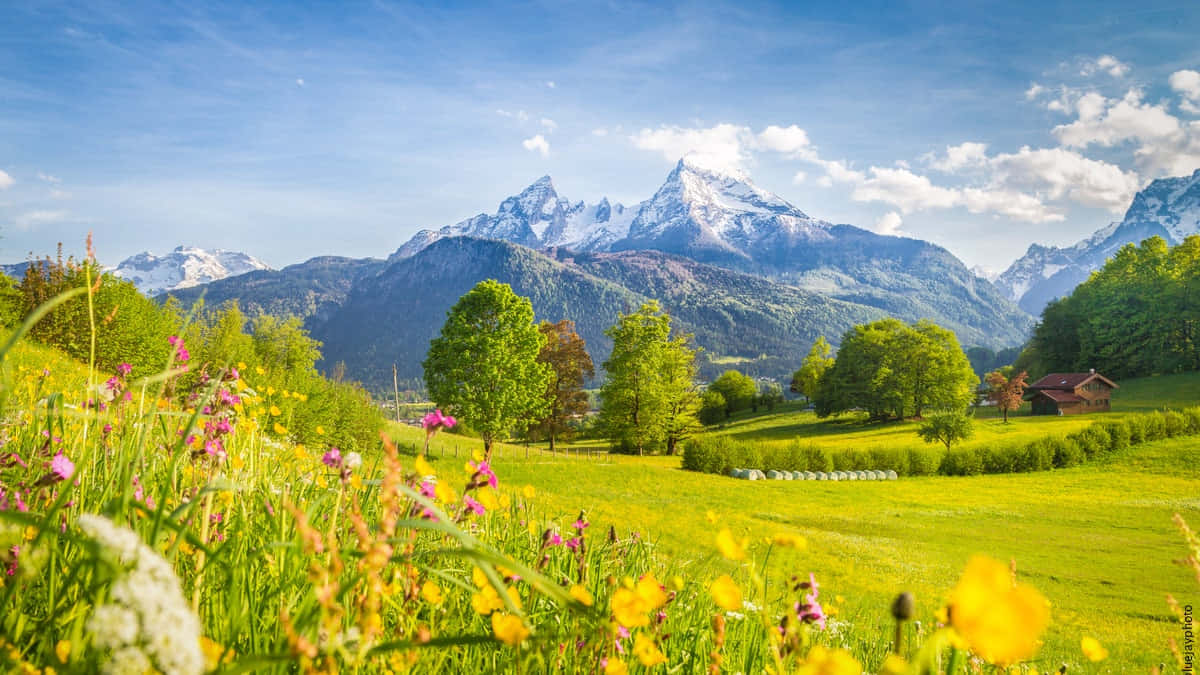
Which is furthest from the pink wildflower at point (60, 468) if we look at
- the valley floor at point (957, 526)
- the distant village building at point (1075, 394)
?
the distant village building at point (1075, 394)

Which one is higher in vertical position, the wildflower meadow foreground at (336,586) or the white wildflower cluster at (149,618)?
the white wildflower cluster at (149,618)

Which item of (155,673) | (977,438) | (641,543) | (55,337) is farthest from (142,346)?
(977,438)

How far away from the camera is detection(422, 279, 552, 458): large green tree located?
31.9 metres

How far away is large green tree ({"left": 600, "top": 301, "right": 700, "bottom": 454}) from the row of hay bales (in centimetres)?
1301

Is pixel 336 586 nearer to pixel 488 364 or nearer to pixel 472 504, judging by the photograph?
pixel 472 504

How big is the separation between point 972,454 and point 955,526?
59.9ft

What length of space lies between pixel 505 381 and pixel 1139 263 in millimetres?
63113

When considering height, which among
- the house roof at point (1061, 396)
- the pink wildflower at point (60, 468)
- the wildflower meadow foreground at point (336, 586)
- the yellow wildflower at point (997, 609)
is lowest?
the house roof at point (1061, 396)

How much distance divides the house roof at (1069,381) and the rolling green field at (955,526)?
2005 cm

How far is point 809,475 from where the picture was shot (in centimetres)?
3497

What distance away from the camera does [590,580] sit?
2580 mm

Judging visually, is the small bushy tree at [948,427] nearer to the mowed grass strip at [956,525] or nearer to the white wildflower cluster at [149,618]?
the mowed grass strip at [956,525]

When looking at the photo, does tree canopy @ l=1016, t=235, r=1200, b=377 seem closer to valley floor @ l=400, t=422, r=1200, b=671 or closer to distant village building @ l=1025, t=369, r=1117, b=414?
distant village building @ l=1025, t=369, r=1117, b=414

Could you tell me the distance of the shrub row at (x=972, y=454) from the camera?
→ 3594 centimetres
